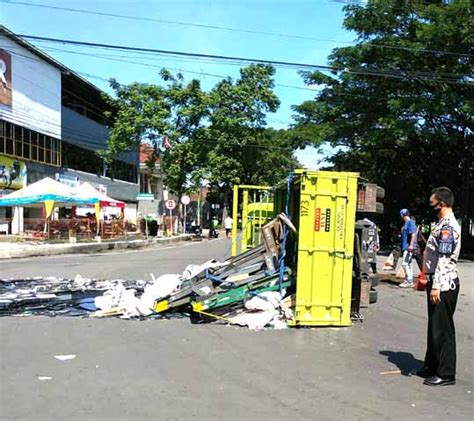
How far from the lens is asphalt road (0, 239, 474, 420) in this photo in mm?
4605

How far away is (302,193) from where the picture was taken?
7.76 meters

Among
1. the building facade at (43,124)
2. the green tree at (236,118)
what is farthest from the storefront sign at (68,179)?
the green tree at (236,118)

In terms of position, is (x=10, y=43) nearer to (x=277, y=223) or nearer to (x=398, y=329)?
(x=277, y=223)

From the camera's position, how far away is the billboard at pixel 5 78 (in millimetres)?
29916

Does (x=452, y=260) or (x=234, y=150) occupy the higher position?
(x=234, y=150)

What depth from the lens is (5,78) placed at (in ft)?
99.3

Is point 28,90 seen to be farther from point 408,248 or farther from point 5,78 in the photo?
point 408,248

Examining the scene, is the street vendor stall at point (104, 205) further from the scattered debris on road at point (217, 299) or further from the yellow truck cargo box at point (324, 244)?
the yellow truck cargo box at point (324, 244)

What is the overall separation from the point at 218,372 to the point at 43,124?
32.5 m

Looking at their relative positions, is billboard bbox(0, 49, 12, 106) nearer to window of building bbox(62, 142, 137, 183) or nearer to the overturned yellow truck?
window of building bbox(62, 142, 137, 183)

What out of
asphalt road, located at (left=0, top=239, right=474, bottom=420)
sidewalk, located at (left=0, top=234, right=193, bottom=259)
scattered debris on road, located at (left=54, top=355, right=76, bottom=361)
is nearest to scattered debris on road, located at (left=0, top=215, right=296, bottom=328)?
asphalt road, located at (left=0, top=239, right=474, bottom=420)

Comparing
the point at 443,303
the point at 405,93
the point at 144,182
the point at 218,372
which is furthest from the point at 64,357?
the point at 144,182

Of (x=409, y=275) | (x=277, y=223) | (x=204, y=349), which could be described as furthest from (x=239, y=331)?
(x=409, y=275)

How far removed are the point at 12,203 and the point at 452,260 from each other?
23145mm
